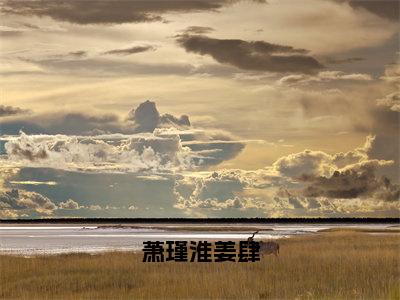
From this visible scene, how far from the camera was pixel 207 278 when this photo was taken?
25.9m

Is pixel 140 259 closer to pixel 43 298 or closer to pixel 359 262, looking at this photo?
pixel 359 262

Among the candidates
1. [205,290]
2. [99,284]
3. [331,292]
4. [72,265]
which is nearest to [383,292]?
[331,292]

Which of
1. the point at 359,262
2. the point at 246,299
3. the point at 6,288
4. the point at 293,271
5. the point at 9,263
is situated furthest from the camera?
the point at 9,263

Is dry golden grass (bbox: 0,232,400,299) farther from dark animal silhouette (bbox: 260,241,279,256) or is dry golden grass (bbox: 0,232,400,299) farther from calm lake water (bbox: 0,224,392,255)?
calm lake water (bbox: 0,224,392,255)

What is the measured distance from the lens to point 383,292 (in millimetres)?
21672

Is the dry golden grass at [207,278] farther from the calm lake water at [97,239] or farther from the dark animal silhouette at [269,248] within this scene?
the calm lake water at [97,239]

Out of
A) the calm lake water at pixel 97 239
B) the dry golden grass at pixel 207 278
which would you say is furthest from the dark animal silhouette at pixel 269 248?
the calm lake water at pixel 97 239

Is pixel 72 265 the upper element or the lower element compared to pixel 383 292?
lower

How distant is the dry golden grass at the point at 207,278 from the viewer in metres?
22.8

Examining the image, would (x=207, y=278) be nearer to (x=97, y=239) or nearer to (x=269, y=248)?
(x=269, y=248)

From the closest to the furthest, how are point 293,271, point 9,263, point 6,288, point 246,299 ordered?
point 246,299, point 6,288, point 293,271, point 9,263

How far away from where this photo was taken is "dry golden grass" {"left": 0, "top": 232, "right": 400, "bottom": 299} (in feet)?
74.8

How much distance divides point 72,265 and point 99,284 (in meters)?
6.74

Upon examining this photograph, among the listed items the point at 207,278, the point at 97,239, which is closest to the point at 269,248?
the point at 207,278
